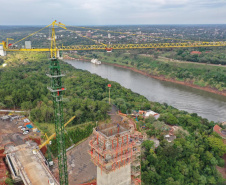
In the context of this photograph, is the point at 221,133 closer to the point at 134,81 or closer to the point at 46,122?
the point at 46,122

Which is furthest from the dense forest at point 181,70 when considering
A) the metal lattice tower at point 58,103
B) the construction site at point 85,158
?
the metal lattice tower at point 58,103

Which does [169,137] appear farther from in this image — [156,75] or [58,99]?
[156,75]

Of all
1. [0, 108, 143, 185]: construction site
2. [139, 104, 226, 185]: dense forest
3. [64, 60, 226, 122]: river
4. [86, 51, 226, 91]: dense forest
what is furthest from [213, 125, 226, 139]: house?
[86, 51, 226, 91]: dense forest

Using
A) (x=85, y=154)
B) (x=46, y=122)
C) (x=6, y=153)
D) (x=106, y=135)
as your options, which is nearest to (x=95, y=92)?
(x=46, y=122)

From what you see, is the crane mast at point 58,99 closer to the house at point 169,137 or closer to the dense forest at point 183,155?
the dense forest at point 183,155

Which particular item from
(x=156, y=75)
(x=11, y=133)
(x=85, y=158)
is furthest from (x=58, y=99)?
(x=156, y=75)
